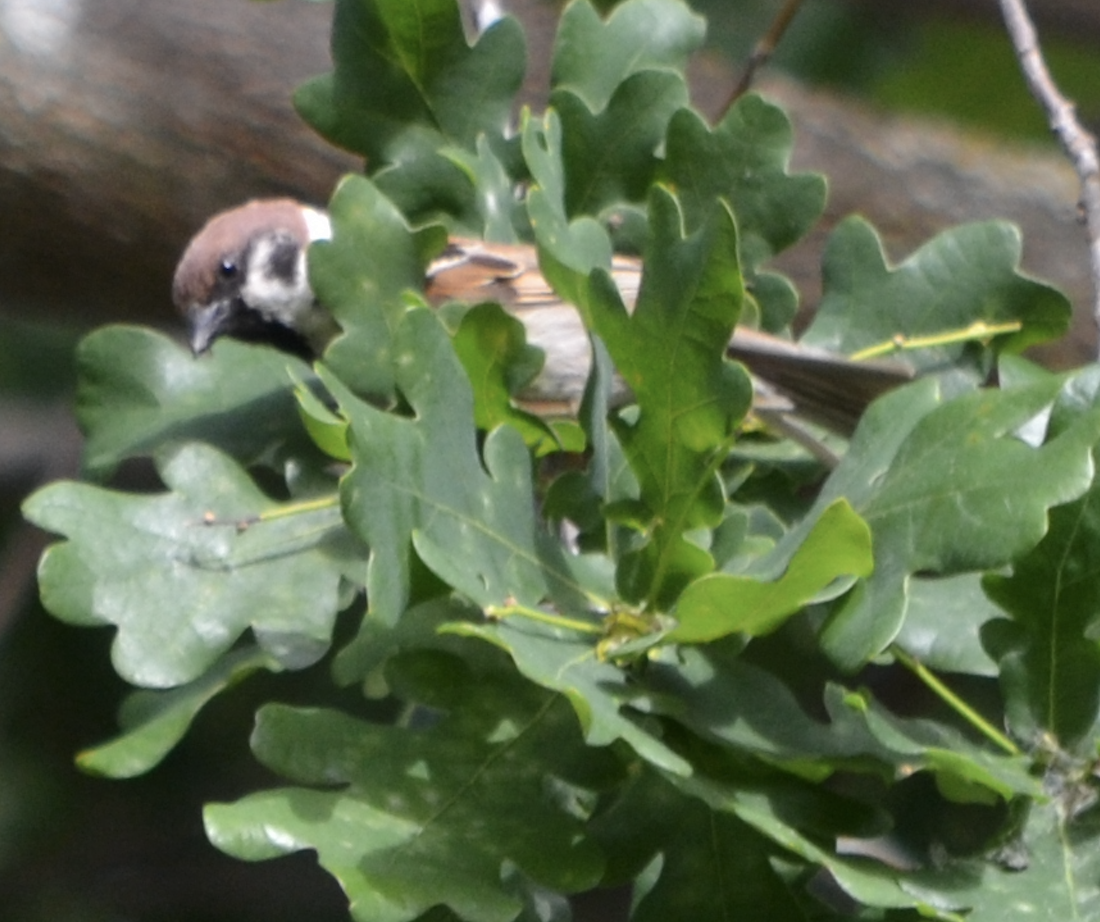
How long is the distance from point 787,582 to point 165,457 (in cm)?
52

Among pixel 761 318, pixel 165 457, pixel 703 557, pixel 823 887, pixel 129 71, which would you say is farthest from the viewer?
pixel 129 71

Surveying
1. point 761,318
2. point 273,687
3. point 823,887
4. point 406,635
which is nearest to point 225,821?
point 406,635

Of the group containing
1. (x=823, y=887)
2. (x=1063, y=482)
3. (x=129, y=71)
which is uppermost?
(x=1063, y=482)

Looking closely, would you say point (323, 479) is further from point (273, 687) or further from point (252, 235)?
point (273, 687)

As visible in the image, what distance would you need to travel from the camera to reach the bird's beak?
1.93m

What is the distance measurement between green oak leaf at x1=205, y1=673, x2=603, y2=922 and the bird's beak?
1.10m

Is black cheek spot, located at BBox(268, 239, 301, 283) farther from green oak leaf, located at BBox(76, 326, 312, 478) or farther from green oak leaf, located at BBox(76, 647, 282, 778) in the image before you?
Answer: green oak leaf, located at BBox(76, 647, 282, 778)

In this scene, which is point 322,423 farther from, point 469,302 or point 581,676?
point 469,302

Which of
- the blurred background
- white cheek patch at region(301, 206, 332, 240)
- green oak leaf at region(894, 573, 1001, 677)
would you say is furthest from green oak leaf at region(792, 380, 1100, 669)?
the blurred background

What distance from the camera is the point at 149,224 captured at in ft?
8.77

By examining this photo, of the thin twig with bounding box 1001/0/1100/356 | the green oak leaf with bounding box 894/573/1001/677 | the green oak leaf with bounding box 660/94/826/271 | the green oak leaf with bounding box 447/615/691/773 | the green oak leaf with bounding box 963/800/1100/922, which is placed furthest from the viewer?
the thin twig with bounding box 1001/0/1100/356

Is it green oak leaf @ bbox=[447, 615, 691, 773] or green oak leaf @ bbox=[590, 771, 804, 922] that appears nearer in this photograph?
green oak leaf @ bbox=[447, 615, 691, 773]

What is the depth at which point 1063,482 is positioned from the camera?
0.82 meters

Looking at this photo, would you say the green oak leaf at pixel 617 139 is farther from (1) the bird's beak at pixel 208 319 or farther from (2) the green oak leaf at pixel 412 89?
(1) the bird's beak at pixel 208 319
